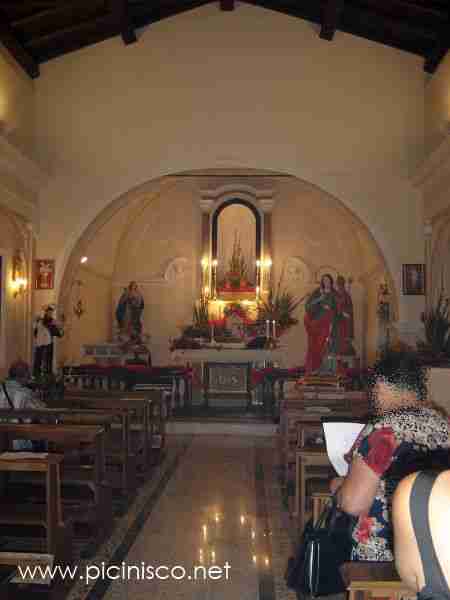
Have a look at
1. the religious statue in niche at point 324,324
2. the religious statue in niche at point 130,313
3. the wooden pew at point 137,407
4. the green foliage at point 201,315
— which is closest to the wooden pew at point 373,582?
the wooden pew at point 137,407

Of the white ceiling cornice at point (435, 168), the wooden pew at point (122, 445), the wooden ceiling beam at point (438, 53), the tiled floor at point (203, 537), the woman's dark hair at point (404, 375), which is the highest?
the wooden ceiling beam at point (438, 53)

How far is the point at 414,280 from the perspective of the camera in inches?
425

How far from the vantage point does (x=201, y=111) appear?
36.9 ft

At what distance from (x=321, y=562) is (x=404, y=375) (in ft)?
2.95

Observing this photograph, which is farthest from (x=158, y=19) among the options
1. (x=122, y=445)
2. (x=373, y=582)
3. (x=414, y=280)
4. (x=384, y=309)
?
(x=373, y=582)

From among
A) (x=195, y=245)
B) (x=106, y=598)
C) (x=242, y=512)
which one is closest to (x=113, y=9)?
(x=195, y=245)

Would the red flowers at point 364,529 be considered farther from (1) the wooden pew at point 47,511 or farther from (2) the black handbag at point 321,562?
(1) the wooden pew at point 47,511

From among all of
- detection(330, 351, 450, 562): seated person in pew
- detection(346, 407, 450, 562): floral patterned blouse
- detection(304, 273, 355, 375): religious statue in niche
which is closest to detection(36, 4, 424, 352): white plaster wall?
detection(304, 273, 355, 375): religious statue in niche

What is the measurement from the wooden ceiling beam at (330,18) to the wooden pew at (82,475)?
24.6 feet

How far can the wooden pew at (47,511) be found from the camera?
3.94 meters

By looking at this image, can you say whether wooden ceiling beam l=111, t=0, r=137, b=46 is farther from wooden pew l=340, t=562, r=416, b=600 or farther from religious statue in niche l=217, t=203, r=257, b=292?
wooden pew l=340, t=562, r=416, b=600

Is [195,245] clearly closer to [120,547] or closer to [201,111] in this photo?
[201,111]

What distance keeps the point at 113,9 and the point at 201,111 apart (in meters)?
2.15

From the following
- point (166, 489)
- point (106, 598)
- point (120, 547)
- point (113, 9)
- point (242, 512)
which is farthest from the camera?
point (113, 9)
